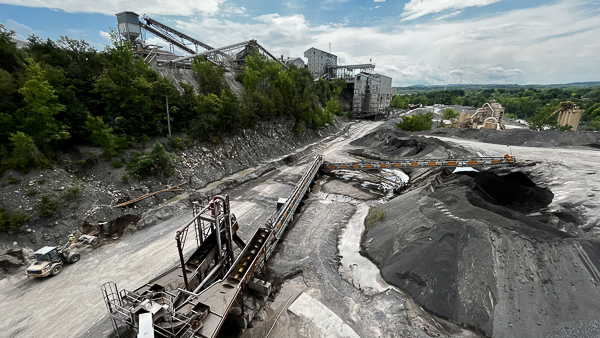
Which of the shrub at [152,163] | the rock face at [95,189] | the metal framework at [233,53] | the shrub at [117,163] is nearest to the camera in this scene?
the rock face at [95,189]

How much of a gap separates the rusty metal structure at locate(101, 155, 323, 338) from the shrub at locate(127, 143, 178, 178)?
371 inches

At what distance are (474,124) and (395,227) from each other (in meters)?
47.9

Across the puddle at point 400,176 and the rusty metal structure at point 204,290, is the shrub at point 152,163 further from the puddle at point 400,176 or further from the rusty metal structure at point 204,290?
the puddle at point 400,176

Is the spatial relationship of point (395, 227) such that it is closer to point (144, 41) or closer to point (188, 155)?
point (188, 155)

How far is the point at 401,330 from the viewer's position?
29.4 feet

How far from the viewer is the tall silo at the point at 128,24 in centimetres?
3500

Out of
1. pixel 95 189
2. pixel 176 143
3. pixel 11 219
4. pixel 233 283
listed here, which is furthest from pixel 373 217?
pixel 11 219

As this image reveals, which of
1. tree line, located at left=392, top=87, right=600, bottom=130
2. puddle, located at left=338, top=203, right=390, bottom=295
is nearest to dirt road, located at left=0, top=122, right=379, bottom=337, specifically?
puddle, located at left=338, top=203, right=390, bottom=295

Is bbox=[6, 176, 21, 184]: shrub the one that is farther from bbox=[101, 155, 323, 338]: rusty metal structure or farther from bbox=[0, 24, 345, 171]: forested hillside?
bbox=[101, 155, 323, 338]: rusty metal structure

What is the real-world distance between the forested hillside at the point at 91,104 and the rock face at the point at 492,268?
20.3 meters

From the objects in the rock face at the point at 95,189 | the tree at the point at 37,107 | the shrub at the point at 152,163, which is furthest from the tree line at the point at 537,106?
the tree at the point at 37,107

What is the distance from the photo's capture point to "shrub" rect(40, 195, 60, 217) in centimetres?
1334

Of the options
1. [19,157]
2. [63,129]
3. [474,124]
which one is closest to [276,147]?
[63,129]

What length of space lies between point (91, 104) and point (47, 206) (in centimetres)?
986
